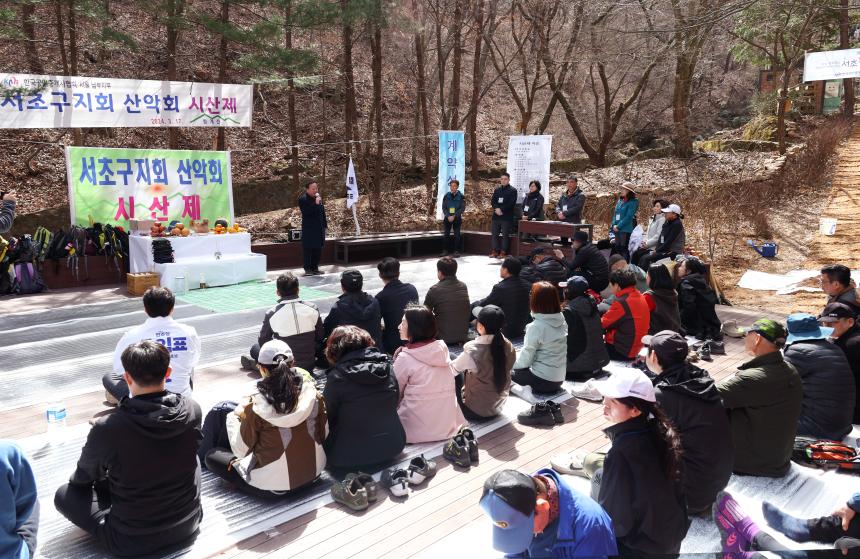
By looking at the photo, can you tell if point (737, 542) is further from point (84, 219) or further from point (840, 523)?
point (84, 219)

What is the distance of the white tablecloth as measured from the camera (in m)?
8.30

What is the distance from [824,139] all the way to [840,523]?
15487 mm

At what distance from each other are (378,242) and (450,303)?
18.7 feet

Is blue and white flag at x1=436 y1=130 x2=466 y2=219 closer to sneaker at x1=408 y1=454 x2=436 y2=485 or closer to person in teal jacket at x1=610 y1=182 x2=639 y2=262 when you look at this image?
person in teal jacket at x1=610 y1=182 x2=639 y2=262

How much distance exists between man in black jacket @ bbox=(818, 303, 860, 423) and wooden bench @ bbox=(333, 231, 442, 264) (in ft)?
25.9

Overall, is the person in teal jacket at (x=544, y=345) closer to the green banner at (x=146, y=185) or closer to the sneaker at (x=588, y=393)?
the sneaker at (x=588, y=393)

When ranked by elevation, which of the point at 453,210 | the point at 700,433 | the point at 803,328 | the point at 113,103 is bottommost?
the point at 700,433

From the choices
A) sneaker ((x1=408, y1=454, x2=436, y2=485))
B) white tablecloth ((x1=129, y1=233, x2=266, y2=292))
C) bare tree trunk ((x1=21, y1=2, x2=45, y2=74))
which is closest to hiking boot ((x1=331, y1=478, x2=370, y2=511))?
sneaker ((x1=408, y1=454, x2=436, y2=485))

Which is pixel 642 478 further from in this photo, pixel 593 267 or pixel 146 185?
pixel 146 185

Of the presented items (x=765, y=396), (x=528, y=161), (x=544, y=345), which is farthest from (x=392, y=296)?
(x=528, y=161)

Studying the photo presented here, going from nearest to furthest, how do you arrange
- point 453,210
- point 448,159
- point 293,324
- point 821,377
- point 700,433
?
point 700,433
point 821,377
point 293,324
point 453,210
point 448,159

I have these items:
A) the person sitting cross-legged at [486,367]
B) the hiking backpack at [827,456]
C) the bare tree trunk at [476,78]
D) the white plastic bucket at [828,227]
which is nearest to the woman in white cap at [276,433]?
the person sitting cross-legged at [486,367]

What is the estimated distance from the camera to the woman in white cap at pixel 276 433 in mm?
2949

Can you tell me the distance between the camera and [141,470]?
255cm
